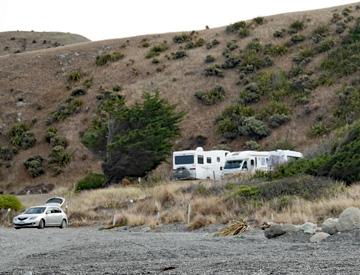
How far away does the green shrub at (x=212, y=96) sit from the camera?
62.3 metres

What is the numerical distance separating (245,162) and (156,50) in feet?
120

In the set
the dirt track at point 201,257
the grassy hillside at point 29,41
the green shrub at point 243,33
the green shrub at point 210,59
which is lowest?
the dirt track at point 201,257

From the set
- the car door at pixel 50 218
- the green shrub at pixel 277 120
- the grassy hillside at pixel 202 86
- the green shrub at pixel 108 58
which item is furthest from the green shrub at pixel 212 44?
the car door at pixel 50 218

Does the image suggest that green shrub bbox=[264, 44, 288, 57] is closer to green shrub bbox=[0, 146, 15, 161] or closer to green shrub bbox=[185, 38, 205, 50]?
green shrub bbox=[185, 38, 205, 50]

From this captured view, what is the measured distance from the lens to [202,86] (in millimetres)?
65438

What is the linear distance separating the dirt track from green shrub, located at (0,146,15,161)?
144 ft

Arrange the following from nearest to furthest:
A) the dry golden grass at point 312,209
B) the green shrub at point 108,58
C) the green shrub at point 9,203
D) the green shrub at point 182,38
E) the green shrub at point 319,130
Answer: the dry golden grass at point 312,209
the green shrub at point 9,203
the green shrub at point 319,130
the green shrub at point 108,58
the green shrub at point 182,38

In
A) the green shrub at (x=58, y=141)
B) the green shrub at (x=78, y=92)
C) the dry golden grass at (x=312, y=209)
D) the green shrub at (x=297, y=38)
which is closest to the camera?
the dry golden grass at (x=312, y=209)

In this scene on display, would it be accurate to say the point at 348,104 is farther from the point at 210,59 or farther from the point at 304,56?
the point at 210,59

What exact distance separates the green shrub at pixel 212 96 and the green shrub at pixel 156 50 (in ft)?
42.8

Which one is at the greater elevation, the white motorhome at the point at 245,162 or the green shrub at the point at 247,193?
the white motorhome at the point at 245,162

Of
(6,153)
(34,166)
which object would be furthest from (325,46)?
(6,153)

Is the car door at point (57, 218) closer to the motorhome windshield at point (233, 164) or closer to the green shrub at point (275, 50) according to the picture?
the motorhome windshield at point (233, 164)

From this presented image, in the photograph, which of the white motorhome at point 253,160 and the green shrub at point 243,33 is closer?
the white motorhome at point 253,160
